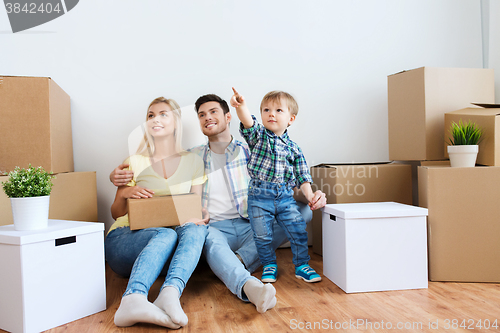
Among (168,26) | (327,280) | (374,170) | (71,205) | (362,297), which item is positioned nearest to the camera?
(362,297)

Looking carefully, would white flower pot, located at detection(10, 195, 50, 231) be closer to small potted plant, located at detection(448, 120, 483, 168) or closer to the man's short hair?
the man's short hair

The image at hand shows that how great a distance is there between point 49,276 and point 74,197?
546 mm

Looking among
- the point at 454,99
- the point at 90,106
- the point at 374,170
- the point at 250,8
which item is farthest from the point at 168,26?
the point at 454,99

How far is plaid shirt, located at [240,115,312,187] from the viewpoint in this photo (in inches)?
54.7

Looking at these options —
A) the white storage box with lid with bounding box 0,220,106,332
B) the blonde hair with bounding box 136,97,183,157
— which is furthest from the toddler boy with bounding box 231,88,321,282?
the white storage box with lid with bounding box 0,220,106,332

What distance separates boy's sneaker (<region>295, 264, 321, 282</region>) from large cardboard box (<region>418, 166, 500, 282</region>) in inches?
17.0

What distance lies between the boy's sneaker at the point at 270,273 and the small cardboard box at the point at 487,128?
912 millimetres

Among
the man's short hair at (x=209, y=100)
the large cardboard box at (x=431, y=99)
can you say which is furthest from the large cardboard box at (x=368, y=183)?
the man's short hair at (x=209, y=100)

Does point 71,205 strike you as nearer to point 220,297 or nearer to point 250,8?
point 220,297

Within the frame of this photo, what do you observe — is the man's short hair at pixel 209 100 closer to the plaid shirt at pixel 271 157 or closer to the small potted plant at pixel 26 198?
the plaid shirt at pixel 271 157

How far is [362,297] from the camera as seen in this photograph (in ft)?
3.69

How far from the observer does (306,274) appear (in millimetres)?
1312

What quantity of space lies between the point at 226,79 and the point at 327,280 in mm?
1103

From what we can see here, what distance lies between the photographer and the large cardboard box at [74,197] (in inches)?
53.7
